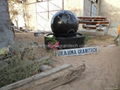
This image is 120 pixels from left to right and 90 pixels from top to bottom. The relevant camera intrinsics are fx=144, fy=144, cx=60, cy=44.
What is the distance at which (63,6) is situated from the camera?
10508 mm

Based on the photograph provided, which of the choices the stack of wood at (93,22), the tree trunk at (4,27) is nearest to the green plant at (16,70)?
the tree trunk at (4,27)

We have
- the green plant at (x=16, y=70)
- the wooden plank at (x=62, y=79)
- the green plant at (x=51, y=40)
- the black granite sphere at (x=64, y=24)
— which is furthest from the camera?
the black granite sphere at (x=64, y=24)

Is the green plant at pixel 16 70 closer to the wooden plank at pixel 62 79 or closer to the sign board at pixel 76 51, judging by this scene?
the wooden plank at pixel 62 79

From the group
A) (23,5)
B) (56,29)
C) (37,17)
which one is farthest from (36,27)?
(56,29)

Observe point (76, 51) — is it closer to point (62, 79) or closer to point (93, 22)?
point (62, 79)

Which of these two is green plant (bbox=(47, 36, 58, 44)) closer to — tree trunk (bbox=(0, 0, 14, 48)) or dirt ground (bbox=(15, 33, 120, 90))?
dirt ground (bbox=(15, 33, 120, 90))

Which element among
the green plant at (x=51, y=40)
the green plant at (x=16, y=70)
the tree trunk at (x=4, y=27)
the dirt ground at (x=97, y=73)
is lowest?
the dirt ground at (x=97, y=73)

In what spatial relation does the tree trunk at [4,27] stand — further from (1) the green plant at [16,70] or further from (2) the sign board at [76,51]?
(2) the sign board at [76,51]

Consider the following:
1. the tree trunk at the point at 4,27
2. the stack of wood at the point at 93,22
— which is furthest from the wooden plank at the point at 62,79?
the stack of wood at the point at 93,22

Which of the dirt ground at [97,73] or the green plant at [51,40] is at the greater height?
the green plant at [51,40]

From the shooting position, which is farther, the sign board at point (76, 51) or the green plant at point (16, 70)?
the sign board at point (76, 51)

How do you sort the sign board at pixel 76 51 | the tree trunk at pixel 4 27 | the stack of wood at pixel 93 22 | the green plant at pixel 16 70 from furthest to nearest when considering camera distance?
1. the stack of wood at pixel 93 22
2. the sign board at pixel 76 51
3. the tree trunk at pixel 4 27
4. the green plant at pixel 16 70

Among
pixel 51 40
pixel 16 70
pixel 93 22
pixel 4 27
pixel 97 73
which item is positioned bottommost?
pixel 97 73

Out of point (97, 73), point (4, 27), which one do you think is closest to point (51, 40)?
point (4, 27)
